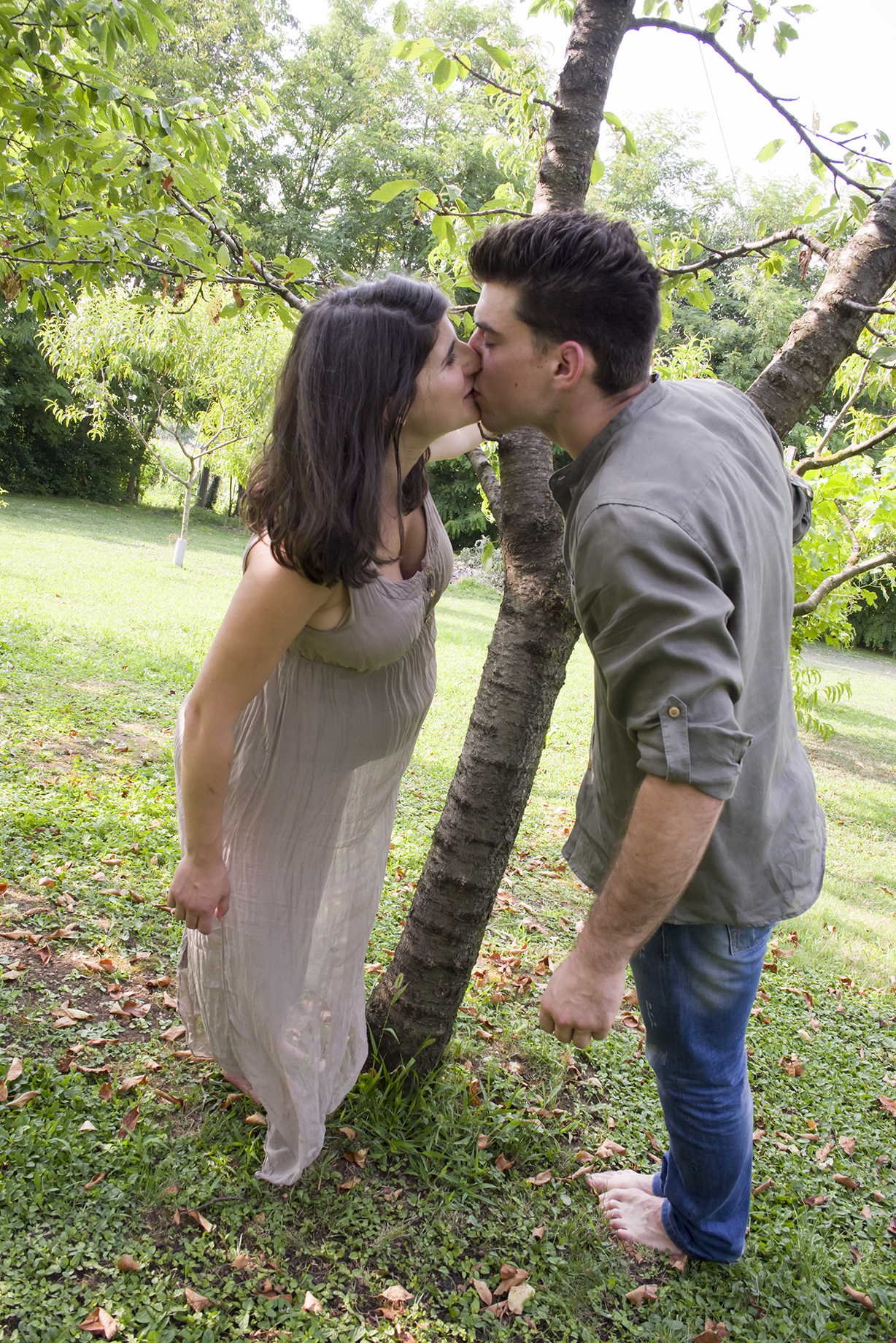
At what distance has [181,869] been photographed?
2.18 m

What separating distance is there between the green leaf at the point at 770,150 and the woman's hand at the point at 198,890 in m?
2.98

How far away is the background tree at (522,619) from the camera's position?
98.8 inches

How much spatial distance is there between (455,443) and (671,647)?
141 cm

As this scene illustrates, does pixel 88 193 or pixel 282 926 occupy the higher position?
pixel 88 193

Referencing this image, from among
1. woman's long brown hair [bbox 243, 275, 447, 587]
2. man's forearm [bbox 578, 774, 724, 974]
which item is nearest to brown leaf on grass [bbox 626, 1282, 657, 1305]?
man's forearm [bbox 578, 774, 724, 974]

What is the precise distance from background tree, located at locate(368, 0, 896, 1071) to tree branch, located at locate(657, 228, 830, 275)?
1cm

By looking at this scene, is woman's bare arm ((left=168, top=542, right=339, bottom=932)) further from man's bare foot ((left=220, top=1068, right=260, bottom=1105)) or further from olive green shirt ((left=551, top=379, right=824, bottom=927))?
man's bare foot ((left=220, top=1068, right=260, bottom=1105))

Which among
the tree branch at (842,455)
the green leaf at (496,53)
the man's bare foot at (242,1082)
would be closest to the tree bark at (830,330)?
the tree branch at (842,455)

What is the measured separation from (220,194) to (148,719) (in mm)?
3802

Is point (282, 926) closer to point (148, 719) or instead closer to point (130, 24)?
point (130, 24)

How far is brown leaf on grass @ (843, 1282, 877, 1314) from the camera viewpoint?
2.35 meters

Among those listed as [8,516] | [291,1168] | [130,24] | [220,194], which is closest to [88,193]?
[220,194]

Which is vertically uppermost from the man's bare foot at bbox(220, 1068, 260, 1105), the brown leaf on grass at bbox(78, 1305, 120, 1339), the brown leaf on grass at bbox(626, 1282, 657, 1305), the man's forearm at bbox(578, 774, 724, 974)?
the man's forearm at bbox(578, 774, 724, 974)

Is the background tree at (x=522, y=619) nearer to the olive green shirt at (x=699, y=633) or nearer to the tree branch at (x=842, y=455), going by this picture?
the tree branch at (x=842, y=455)
